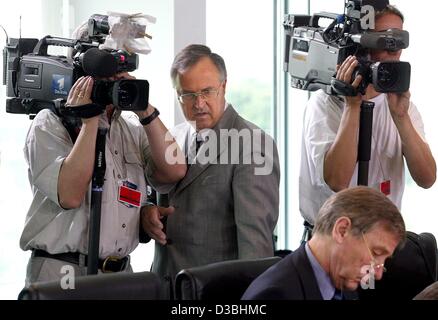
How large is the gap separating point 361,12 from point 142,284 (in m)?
1.36

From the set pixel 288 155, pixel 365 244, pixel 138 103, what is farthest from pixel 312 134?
pixel 288 155

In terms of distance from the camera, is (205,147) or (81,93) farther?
(205,147)

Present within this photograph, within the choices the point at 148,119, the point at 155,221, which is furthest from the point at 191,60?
the point at 155,221

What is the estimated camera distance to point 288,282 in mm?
2508

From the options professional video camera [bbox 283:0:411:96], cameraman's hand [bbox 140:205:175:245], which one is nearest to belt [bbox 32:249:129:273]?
cameraman's hand [bbox 140:205:175:245]

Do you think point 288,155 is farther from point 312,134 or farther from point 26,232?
point 26,232

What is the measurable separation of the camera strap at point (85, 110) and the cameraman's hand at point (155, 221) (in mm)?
363

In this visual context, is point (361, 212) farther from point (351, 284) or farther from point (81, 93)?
point (81, 93)

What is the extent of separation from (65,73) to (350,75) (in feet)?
3.01

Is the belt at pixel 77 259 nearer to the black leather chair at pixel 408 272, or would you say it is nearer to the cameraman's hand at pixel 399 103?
the black leather chair at pixel 408 272

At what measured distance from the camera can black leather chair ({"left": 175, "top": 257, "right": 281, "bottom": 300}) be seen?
8.50 ft

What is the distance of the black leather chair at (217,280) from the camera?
2.59 m
